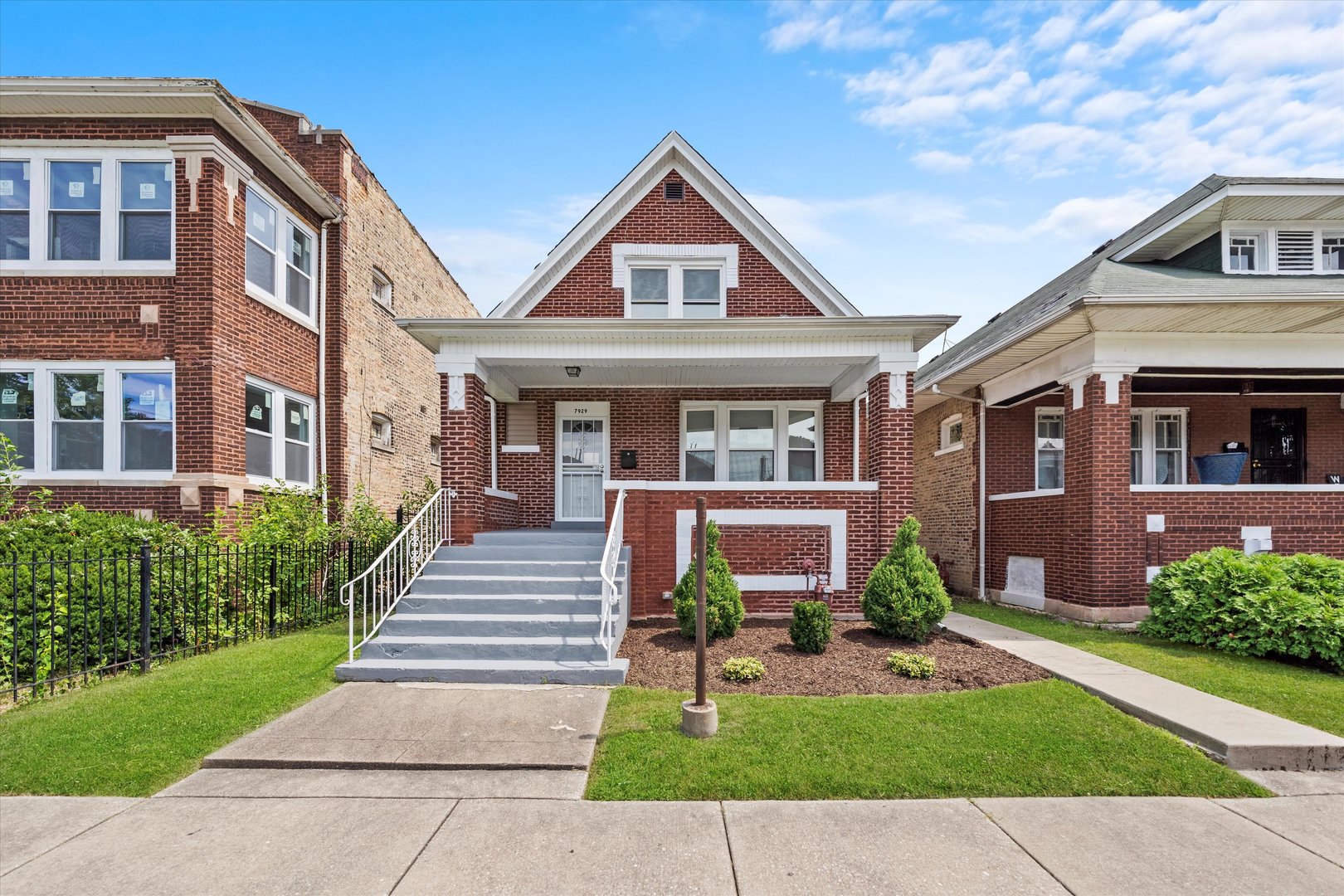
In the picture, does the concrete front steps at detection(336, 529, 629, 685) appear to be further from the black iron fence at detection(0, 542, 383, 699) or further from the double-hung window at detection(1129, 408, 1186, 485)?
the double-hung window at detection(1129, 408, 1186, 485)

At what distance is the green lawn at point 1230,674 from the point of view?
5.86 m

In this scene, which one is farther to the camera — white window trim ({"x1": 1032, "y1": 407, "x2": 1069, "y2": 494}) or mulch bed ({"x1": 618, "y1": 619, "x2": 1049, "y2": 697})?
white window trim ({"x1": 1032, "y1": 407, "x2": 1069, "y2": 494})

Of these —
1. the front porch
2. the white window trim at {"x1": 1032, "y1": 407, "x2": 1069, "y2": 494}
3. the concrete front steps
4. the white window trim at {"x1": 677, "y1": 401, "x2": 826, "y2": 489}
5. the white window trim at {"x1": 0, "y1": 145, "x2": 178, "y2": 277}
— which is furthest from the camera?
the white window trim at {"x1": 1032, "y1": 407, "x2": 1069, "y2": 494}

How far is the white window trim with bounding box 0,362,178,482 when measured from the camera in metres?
9.84

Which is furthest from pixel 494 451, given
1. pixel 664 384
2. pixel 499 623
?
pixel 499 623

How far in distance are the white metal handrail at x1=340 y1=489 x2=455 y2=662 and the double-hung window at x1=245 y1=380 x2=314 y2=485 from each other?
305 cm

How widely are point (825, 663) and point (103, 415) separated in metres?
10.7

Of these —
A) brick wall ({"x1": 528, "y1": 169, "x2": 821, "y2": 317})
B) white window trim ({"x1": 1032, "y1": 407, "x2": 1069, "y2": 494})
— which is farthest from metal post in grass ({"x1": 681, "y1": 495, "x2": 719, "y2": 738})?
white window trim ({"x1": 1032, "y1": 407, "x2": 1069, "y2": 494})

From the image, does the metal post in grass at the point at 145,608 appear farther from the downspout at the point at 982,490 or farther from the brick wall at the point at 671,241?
the downspout at the point at 982,490

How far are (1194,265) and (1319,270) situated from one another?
173 centimetres

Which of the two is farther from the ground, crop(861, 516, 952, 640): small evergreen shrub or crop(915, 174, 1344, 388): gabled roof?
crop(915, 174, 1344, 388): gabled roof

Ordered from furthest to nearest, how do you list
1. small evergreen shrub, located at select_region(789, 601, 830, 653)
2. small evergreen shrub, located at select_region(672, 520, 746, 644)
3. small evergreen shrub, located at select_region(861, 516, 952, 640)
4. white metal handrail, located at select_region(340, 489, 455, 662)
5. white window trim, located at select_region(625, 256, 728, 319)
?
white window trim, located at select_region(625, 256, 728, 319) → white metal handrail, located at select_region(340, 489, 455, 662) → small evergreen shrub, located at select_region(861, 516, 952, 640) → small evergreen shrub, located at select_region(672, 520, 746, 644) → small evergreen shrub, located at select_region(789, 601, 830, 653)

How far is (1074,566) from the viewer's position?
33.5 feet

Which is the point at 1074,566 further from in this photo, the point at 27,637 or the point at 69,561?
the point at 27,637
